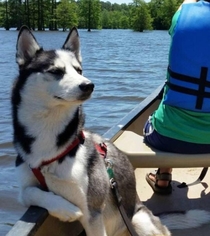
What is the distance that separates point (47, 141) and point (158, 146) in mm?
1314

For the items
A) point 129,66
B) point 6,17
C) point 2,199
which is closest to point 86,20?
point 6,17

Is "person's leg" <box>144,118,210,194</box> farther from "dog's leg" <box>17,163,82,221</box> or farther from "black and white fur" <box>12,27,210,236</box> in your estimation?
"dog's leg" <box>17,163,82,221</box>

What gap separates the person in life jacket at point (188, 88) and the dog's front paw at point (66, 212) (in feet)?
4.07

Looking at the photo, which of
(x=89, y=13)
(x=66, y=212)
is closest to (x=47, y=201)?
(x=66, y=212)

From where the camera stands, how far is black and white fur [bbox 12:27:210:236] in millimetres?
2826

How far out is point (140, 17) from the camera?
96.4m

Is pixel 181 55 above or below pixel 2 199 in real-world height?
above

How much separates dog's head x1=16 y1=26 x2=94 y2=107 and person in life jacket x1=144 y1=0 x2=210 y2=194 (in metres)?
0.93

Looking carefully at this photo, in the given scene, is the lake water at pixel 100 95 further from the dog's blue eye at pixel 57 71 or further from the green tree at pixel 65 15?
the green tree at pixel 65 15

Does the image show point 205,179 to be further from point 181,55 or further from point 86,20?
point 86,20

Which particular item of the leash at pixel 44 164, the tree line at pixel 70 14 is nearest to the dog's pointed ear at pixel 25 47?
the leash at pixel 44 164

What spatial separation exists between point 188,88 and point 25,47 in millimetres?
1280

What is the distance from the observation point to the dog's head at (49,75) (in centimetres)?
275

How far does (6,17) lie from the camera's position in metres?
87.1
